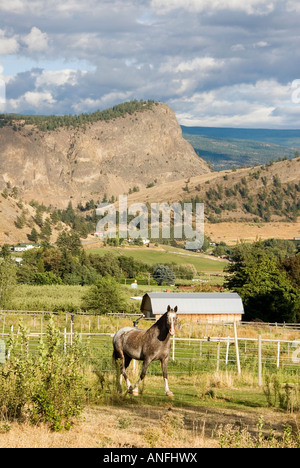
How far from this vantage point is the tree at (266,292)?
47.3 m

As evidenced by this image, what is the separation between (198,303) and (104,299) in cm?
774

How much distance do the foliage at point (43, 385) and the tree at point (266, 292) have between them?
38.4m

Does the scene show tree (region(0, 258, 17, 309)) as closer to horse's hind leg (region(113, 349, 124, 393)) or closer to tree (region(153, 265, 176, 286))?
horse's hind leg (region(113, 349, 124, 393))

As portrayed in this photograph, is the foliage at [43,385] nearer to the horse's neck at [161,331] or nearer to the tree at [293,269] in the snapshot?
the horse's neck at [161,331]

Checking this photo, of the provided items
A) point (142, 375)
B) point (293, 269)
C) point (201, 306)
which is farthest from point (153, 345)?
point (293, 269)

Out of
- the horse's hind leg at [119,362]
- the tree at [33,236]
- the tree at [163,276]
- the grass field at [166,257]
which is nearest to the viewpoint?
the horse's hind leg at [119,362]

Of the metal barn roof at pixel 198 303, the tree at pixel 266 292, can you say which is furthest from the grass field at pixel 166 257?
the metal barn roof at pixel 198 303

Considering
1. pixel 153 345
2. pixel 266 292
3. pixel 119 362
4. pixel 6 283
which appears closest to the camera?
pixel 153 345

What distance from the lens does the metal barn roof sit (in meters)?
49.0

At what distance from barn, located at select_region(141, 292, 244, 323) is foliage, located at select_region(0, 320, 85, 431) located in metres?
38.3

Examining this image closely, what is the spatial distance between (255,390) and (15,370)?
236 inches

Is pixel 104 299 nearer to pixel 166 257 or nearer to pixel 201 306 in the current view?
pixel 201 306

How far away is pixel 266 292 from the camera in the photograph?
51.7m
